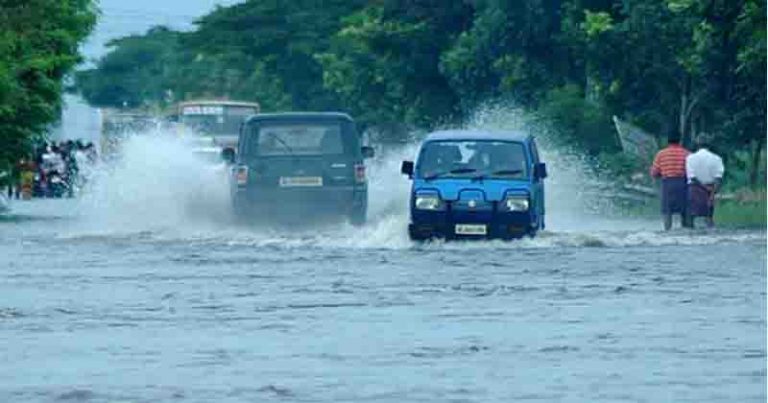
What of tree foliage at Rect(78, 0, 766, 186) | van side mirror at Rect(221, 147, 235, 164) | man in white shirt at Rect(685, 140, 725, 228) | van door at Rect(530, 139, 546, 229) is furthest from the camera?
tree foliage at Rect(78, 0, 766, 186)

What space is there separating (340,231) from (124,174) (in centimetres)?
744

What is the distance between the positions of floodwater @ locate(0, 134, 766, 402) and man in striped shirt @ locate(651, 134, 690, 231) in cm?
98

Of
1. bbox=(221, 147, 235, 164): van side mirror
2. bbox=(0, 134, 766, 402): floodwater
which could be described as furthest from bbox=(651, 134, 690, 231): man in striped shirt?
bbox=(221, 147, 235, 164): van side mirror

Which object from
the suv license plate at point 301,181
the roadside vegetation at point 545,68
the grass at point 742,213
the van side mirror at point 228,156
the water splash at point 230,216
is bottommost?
the grass at point 742,213

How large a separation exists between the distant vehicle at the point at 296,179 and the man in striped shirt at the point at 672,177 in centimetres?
439

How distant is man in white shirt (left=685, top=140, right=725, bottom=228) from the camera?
40.8 m

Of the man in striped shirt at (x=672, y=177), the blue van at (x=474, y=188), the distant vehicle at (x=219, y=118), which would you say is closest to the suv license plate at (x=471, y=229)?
the blue van at (x=474, y=188)

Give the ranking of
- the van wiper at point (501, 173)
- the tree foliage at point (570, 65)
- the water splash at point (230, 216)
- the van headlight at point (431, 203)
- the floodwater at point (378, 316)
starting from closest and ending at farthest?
the floodwater at point (378, 316)
the van headlight at point (431, 203)
the van wiper at point (501, 173)
the water splash at point (230, 216)
the tree foliage at point (570, 65)

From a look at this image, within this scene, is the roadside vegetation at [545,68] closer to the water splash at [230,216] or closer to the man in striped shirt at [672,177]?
the water splash at [230,216]

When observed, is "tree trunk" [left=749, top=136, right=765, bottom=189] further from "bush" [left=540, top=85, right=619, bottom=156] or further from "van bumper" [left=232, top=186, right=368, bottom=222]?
"van bumper" [left=232, top=186, right=368, bottom=222]

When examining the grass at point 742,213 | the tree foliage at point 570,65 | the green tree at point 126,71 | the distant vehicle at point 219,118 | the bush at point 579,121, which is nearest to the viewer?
the grass at point 742,213

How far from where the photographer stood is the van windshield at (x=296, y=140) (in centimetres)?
4150

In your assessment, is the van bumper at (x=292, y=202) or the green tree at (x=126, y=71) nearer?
the van bumper at (x=292, y=202)

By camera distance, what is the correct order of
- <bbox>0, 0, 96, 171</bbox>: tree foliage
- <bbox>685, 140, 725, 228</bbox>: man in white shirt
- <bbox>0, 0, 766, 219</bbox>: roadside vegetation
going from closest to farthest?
<bbox>685, 140, 725, 228</bbox>: man in white shirt → <bbox>0, 0, 766, 219</bbox>: roadside vegetation → <bbox>0, 0, 96, 171</bbox>: tree foliage
